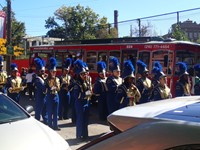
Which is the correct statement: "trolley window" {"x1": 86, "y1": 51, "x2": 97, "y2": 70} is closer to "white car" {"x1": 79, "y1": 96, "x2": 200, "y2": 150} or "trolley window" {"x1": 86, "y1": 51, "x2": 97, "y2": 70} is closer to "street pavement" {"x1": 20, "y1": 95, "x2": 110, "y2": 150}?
A: "street pavement" {"x1": 20, "y1": 95, "x2": 110, "y2": 150}

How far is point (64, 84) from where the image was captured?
11656 mm

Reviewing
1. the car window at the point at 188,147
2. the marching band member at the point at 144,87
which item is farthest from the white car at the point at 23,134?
the marching band member at the point at 144,87

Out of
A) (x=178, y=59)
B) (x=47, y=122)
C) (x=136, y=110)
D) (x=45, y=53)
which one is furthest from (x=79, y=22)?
(x=136, y=110)

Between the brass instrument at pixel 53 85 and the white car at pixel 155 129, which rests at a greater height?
the white car at pixel 155 129

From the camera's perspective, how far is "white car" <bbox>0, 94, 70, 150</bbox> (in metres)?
4.45

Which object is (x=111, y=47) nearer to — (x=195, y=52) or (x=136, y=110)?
(x=195, y=52)

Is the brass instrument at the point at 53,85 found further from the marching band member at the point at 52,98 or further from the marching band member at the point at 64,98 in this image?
the marching band member at the point at 64,98

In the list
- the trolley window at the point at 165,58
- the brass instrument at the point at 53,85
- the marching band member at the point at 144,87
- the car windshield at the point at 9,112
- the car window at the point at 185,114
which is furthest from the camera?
the trolley window at the point at 165,58

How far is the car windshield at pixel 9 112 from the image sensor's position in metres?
5.36

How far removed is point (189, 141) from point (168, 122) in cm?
23

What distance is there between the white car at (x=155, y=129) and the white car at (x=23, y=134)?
6.49 ft

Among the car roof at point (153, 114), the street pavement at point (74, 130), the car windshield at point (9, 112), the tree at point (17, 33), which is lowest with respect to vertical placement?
the street pavement at point (74, 130)

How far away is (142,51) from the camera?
43.4 ft

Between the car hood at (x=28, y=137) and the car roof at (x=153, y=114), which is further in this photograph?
the car hood at (x=28, y=137)
